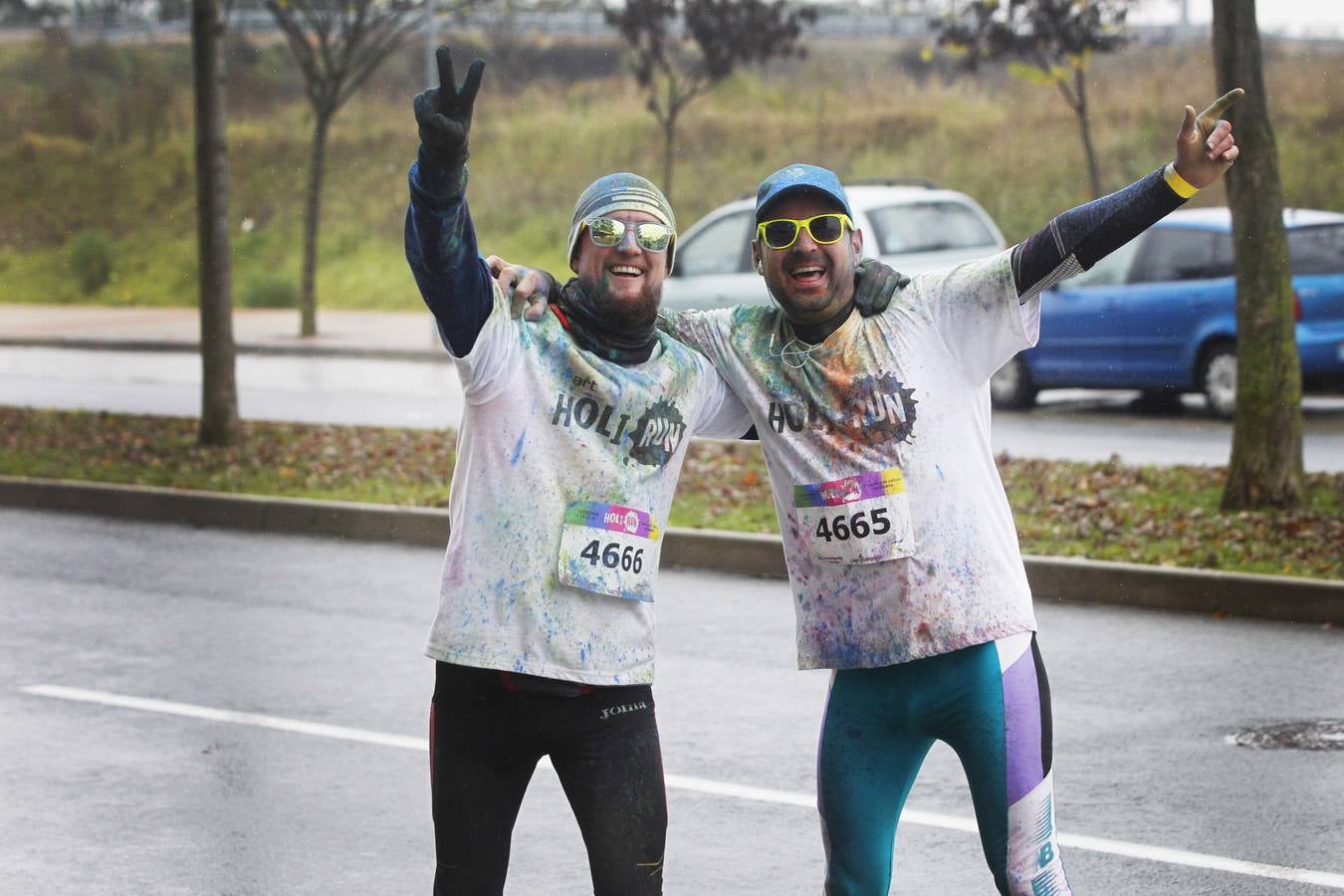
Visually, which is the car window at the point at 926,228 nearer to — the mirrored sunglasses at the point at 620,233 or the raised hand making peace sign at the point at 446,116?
the mirrored sunglasses at the point at 620,233

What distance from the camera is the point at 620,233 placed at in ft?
12.3

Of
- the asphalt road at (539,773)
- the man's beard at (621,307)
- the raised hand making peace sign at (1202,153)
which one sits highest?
the raised hand making peace sign at (1202,153)

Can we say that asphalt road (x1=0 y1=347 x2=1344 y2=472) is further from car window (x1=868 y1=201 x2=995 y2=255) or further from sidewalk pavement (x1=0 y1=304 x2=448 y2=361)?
car window (x1=868 y1=201 x2=995 y2=255)

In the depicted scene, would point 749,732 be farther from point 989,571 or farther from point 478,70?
point 478,70

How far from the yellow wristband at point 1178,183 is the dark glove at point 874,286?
547 mm

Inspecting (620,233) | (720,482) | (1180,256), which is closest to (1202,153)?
(620,233)

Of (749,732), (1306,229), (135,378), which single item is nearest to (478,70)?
(749,732)

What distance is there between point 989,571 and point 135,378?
20786 millimetres

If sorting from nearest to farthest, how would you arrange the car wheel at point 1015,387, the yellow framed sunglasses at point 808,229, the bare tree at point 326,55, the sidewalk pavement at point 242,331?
the yellow framed sunglasses at point 808,229, the car wheel at point 1015,387, the sidewalk pavement at point 242,331, the bare tree at point 326,55

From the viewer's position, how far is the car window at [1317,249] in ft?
53.5

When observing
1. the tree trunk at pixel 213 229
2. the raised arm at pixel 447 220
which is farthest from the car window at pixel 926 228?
the raised arm at pixel 447 220

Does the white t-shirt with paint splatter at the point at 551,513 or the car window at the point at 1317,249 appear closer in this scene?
the white t-shirt with paint splatter at the point at 551,513

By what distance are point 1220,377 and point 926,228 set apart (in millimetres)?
3113

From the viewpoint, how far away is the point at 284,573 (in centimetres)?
1032
